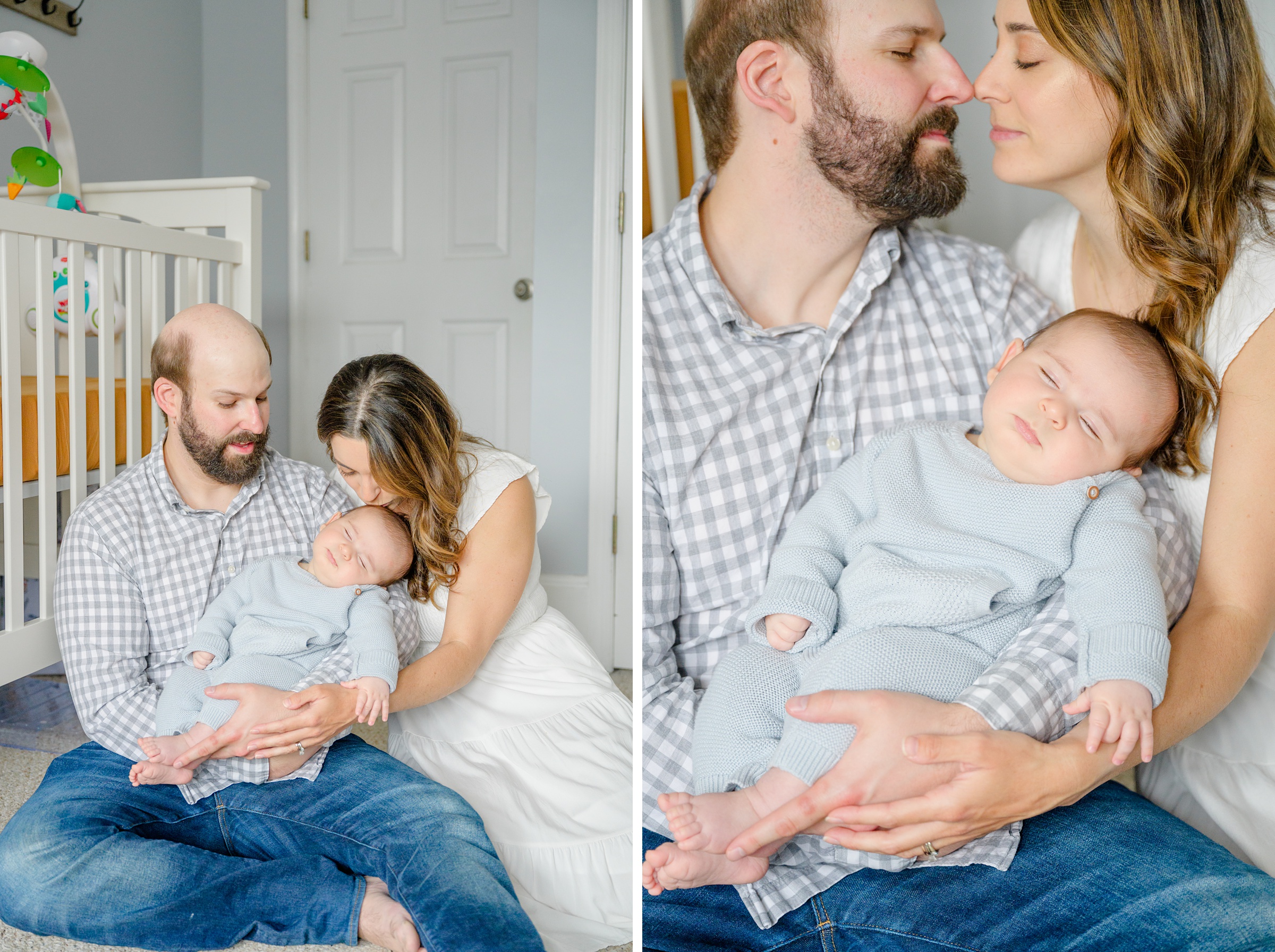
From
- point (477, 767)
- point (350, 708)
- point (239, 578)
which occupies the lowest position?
point (477, 767)

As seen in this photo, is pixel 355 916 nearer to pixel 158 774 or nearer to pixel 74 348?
pixel 158 774

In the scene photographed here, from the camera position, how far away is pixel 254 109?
104cm

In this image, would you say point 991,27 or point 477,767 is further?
point 477,767

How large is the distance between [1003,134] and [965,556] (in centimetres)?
35

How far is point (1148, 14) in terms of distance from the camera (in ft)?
1.99

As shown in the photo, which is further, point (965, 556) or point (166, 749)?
point (166, 749)

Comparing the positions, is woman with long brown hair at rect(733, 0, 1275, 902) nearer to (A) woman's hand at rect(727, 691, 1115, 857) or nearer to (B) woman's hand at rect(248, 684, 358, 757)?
(A) woman's hand at rect(727, 691, 1115, 857)

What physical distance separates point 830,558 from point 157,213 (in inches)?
36.9

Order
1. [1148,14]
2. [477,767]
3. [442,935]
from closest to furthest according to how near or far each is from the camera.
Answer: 1. [1148,14]
2. [442,935]
3. [477,767]

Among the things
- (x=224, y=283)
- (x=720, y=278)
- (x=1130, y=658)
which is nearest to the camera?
(x=1130, y=658)

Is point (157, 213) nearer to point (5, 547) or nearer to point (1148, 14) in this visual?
point (5, 547)

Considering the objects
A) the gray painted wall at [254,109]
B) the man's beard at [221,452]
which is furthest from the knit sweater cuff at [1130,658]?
the gray painted wall at [254,109]

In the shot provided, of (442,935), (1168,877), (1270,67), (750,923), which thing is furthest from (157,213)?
(1168,877)

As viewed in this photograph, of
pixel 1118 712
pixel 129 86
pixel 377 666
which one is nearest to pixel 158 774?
pixel 377 666
